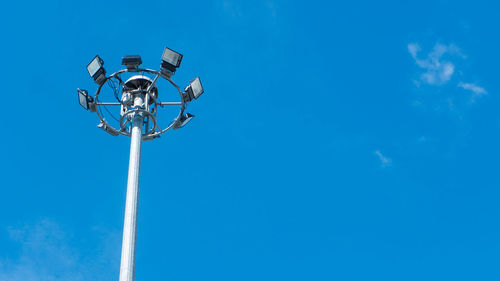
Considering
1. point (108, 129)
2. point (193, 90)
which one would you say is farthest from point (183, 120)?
point (108, 129)

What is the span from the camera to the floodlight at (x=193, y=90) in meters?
26.2

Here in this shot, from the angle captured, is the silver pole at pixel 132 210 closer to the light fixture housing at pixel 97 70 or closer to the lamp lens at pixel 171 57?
the lamp lens at pixel 171 57

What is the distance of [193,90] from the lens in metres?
26.2

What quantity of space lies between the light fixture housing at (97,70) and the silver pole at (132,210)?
269 centimetres

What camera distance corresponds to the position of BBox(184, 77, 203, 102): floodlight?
26.2 meters

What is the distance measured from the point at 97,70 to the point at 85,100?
3.91ft

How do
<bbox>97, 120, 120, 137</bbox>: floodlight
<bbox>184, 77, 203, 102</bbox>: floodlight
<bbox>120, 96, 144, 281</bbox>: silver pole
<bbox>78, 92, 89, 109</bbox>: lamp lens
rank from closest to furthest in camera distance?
1. <bbox>120, 96, 144, 281</bbox>: silver pole
2. <bbox>97, 120, 120, 137</bbox>: floodlight
3. <bbox>78, 92, 89, 109</bbox>: lamp lens
4. <bbox>184, 77, 203, 102</bbox>: floodlight

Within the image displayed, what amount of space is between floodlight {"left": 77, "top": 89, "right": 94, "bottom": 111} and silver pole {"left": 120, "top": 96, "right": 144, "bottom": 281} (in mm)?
2761

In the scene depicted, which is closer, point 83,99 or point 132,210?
point 132,210

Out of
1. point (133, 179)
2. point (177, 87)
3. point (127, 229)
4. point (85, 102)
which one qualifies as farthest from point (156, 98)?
point (127, 229)

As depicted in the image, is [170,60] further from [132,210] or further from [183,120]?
[132,210]

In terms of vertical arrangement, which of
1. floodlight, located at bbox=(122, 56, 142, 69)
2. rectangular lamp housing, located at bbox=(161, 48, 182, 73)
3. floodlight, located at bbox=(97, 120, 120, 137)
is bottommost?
floodlight, located at bbox=(97, 120, 120, 137)

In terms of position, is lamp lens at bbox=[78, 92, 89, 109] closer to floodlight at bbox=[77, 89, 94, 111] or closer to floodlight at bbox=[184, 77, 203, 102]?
floodlight at bbox=[77, 89, 94, 111]

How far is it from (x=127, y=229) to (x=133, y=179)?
1.86m
